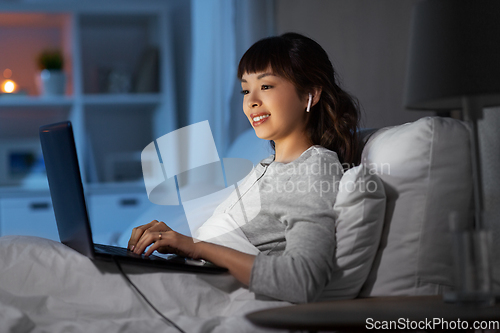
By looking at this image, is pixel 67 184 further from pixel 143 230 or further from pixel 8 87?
pixel 8 87

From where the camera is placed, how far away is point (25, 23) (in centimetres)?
308

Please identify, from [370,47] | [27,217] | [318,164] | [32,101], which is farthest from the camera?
[32,101]

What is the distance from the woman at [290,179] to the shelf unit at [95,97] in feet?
6.12

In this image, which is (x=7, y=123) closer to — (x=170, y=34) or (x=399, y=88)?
(x=170, y=34)

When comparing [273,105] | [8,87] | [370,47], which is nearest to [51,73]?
[8,87]

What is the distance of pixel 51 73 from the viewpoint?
2.90m

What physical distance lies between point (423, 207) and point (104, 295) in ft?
2.06

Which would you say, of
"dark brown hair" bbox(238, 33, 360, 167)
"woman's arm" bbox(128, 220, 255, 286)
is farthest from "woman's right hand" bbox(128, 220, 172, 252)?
"dark brown hair" bbox(238, 33, 360, 167)

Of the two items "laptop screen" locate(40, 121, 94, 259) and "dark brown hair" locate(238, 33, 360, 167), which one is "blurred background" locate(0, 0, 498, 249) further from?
"laptop screen" locate(40, 121, 94, 259)

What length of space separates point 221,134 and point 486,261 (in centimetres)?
186

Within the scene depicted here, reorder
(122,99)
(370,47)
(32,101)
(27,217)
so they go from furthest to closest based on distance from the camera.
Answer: (122,99) < (32,101) < (27,217) < (370,47)

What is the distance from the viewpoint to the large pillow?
890 mm

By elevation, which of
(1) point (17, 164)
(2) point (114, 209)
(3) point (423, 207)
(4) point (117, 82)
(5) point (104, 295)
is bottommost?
(2) point (114, 209)

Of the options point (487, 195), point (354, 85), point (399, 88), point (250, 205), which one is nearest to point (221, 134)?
point (354, 85)
